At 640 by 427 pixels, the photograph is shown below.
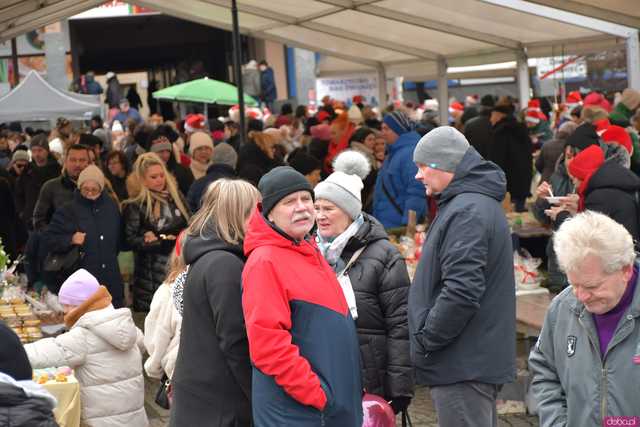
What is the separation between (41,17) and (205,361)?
37.3ft

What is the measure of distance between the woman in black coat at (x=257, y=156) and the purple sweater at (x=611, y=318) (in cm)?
727

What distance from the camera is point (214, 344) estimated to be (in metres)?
4.59

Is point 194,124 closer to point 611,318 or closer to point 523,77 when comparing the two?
point 523,77

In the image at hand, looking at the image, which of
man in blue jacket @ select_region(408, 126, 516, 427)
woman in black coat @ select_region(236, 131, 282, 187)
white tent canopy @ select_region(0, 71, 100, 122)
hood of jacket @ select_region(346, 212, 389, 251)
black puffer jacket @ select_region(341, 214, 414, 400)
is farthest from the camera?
white tent canopy @ select_region(0, 71, 100, 122)

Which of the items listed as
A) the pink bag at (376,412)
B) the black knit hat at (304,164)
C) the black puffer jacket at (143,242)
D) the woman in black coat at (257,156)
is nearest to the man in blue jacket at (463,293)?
the pink bag at (376,412)

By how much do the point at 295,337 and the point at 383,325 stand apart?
118 cm

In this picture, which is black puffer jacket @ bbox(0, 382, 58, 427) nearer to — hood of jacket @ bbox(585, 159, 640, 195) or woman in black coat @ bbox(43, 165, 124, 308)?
hood of jacket @ bbox(585, 159, 640, 195)

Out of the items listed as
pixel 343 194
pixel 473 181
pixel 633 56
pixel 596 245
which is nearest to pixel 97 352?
pixel 343 194

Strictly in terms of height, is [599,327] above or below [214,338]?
above

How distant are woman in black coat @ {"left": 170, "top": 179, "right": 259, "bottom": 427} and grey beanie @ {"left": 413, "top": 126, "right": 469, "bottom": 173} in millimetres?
1022

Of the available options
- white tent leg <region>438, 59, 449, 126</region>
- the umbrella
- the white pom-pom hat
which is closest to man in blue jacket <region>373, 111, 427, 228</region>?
the white pom-pom hat

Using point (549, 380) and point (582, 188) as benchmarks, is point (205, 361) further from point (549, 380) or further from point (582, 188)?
point (582, 188)

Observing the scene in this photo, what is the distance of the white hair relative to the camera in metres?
3.68

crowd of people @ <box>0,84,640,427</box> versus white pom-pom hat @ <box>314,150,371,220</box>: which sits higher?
white pom-pom hat @ <box>314,150,371,220</box>
